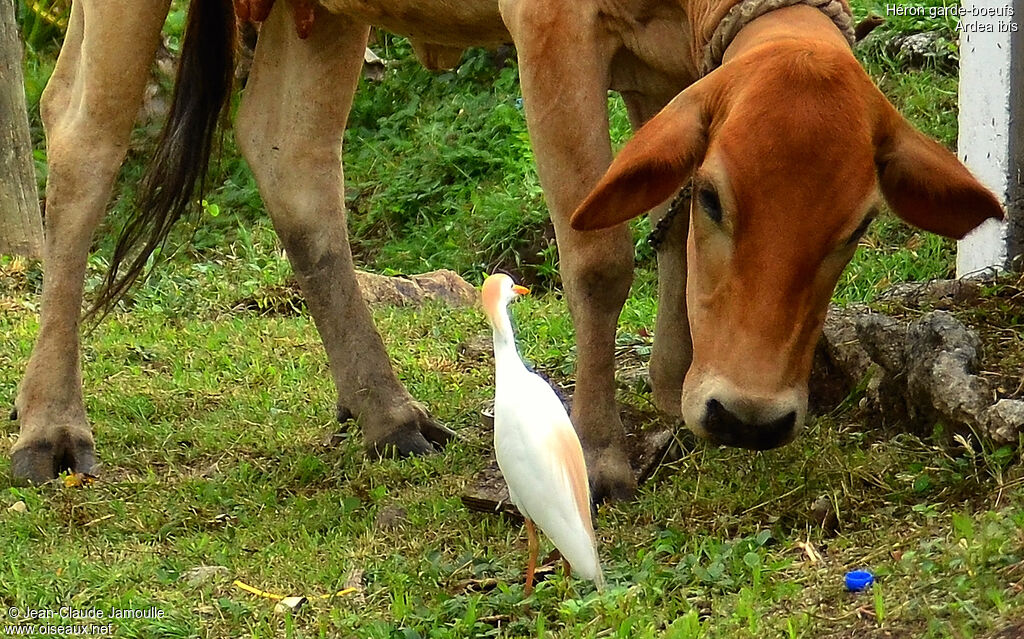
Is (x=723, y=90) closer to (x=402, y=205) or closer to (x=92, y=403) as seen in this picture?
(x=92, y=403)

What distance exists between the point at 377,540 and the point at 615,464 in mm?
597

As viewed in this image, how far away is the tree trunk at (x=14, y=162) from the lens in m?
7.77

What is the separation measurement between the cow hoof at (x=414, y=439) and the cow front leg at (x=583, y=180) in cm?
90

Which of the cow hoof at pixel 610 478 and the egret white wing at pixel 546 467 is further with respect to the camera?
the cow hoof at pixel 610 478

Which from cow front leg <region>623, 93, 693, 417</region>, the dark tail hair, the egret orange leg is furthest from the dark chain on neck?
the dark tail hair

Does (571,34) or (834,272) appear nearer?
(834,272)

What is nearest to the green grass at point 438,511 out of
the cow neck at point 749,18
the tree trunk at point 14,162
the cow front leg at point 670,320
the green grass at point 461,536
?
the green grass at point 461,536

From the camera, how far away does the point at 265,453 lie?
4.65 m

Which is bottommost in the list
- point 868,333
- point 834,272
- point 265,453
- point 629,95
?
point 265,453

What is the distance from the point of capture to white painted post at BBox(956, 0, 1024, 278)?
4965 millimetres

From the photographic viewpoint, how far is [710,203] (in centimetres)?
305

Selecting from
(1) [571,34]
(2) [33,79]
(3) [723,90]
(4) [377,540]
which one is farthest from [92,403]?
(2) [33,79]

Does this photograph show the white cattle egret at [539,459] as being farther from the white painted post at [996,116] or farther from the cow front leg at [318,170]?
the white painted post at [996,116]

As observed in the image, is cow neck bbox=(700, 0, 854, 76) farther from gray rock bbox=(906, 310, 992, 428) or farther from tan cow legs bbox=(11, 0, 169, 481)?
tan cow legs bbox=(11, 0, 169, 481)
